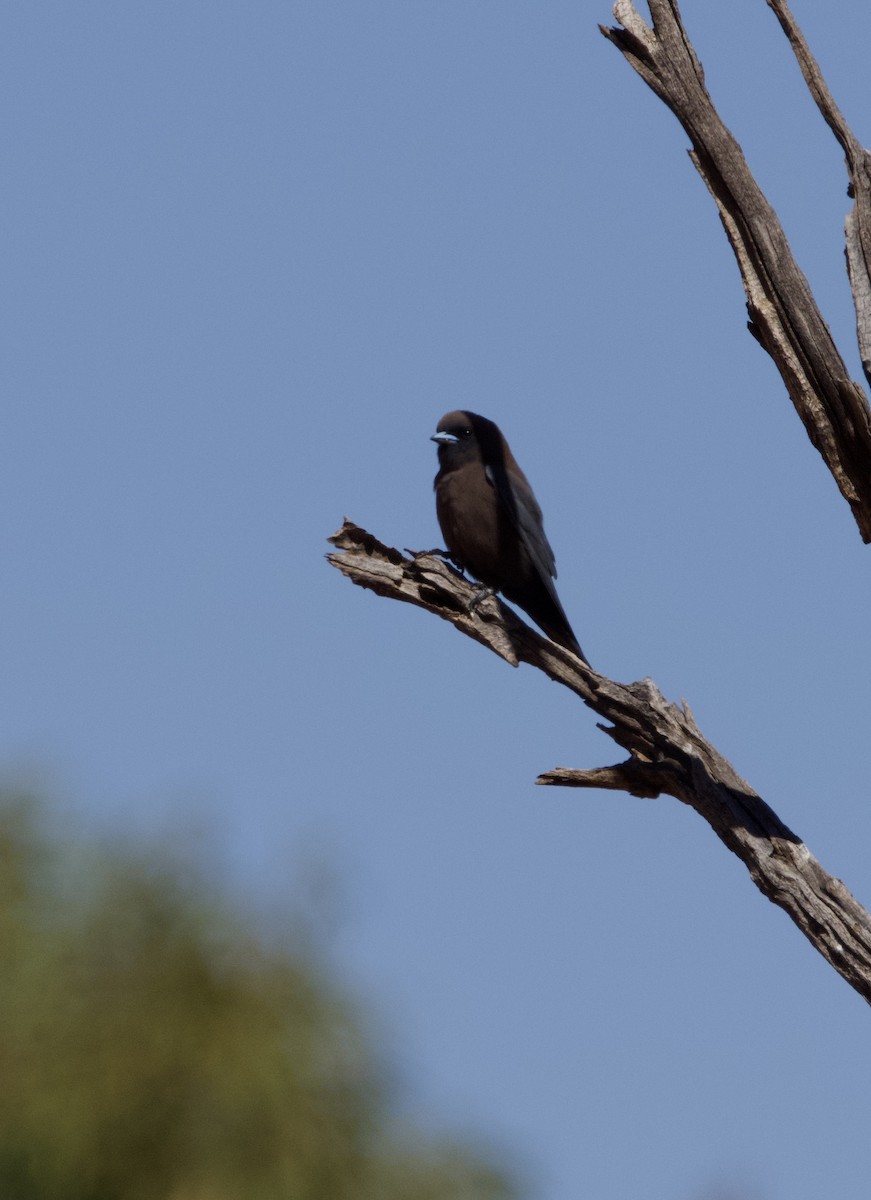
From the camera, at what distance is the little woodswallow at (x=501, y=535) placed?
6.84 meters

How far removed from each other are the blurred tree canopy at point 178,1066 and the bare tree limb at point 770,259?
581 centimetres

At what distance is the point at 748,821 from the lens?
502 cm

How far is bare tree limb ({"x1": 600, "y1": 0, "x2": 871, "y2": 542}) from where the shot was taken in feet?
15.1

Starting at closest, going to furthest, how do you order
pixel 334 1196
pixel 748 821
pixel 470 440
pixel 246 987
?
pixel 748 821, pixel 470 440, pixel 334 1196, pixel 246 987

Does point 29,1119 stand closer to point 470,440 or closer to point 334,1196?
point 334,1196

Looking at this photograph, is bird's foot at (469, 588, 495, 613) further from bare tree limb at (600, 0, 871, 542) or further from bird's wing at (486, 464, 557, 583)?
bare tree limb at (600, 0, 871, 542)

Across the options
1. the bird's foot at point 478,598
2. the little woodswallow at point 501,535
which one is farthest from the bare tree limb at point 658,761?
the little woodswallow at point 501,535

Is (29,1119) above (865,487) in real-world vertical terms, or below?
below

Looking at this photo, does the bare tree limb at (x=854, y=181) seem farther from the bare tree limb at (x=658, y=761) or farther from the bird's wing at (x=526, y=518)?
the bird's wing at (x=526, y=518)

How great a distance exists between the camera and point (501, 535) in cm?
687

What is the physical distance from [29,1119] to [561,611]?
5.02 meters

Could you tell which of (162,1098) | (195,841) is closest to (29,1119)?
(162,1098)

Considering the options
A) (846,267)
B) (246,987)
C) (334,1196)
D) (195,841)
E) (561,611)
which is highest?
(846,267)

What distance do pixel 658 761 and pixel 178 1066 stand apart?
5.25 meters
